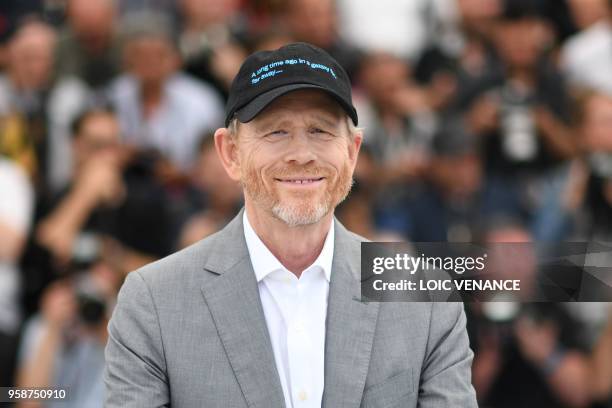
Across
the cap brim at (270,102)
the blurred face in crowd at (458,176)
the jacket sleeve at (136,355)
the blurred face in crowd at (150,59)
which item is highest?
the blurred face in crowd at (150,59)

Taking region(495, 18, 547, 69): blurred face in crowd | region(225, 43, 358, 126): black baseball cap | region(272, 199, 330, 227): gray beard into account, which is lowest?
region(272, 199, 330, 227): gray beard

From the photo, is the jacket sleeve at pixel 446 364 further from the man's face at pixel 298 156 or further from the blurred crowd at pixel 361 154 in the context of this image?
the blurred crowd at pixel 361 154

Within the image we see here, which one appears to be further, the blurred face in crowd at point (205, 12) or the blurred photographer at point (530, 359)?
the blurred face in crowd at point (205, 12)

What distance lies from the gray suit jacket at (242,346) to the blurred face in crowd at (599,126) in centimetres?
437

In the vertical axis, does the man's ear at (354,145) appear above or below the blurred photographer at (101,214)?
below

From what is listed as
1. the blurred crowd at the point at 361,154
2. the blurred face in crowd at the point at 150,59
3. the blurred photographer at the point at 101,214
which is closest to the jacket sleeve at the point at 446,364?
the blurred crowd at the point at 361,154

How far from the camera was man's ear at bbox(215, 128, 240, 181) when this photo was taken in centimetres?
275

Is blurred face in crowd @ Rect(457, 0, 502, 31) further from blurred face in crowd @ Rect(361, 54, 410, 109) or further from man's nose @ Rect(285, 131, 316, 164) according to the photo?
man's nose @ Rect(285, 131, 316, 164)

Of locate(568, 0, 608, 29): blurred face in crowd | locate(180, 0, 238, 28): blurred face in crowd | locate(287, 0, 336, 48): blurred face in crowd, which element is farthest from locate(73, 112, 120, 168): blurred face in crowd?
locate(568, 0, 608, 29): blurred face in crowd

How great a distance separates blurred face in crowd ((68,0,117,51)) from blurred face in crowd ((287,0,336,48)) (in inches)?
52.0

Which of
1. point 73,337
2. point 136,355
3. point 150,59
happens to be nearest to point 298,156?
point 136,355

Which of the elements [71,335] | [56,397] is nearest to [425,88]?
[71,335]

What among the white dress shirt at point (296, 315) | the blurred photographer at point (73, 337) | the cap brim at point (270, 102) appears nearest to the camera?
the cap brim at point (270, 102)

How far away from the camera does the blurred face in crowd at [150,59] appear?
24.5ft
